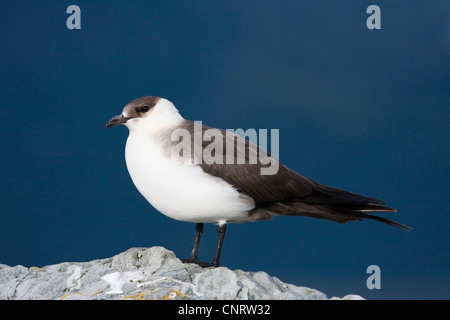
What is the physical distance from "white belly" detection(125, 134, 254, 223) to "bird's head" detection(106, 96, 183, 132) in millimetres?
158

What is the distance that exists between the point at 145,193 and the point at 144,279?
86 cm

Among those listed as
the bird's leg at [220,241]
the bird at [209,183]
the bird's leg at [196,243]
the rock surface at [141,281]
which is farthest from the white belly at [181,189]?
the rock surface at [141,281]

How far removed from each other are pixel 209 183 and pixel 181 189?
279mm

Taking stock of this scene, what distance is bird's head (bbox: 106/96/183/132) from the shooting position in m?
6.14

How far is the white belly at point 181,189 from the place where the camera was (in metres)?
5.83

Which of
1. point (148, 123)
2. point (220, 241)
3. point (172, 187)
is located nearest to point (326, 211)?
point (220, 241)

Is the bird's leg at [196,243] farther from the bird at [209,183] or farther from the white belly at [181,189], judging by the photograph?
the white belly at [181,189]

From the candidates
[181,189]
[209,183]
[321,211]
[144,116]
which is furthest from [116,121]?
[321,211]

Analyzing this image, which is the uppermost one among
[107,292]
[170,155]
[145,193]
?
[170,155]

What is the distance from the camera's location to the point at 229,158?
19.9 feet

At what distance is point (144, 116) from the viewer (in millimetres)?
6148

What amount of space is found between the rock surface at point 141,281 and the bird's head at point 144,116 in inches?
50.4

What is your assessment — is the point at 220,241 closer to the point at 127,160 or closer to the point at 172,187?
the point at 172,187

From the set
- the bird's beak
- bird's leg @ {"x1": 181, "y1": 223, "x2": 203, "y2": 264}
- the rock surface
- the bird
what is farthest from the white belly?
the rock surface
